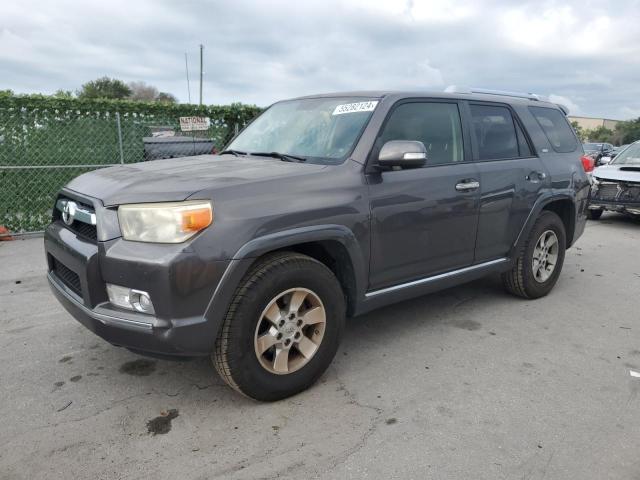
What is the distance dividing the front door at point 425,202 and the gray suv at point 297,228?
0.01 m

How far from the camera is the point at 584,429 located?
274 centimetres

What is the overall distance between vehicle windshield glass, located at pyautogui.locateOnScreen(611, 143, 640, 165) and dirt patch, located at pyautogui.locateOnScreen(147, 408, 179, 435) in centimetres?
968

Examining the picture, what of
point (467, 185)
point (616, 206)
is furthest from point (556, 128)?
point (616, 206)

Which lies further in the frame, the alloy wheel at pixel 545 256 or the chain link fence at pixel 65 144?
the chain link fence at pixel 65 144

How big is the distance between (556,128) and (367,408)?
3571mm

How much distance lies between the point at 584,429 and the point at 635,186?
766cm

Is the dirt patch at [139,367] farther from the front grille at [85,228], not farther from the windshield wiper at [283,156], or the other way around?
the windshield wiper at [283,156]

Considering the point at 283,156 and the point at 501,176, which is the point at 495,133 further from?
the point at 283,156

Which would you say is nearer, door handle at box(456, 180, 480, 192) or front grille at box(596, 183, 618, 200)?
door handle at box(456, 180, 480, 192)

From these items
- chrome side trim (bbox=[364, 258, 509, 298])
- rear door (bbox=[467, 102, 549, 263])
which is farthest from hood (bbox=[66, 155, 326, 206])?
rear door (bbox=[467, 102, 549, 263])

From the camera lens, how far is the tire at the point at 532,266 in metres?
4.57

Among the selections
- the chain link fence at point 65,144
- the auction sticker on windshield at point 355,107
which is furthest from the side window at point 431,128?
the chain link fence at point 65,144

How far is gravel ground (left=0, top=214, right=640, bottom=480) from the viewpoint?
2.44 metres

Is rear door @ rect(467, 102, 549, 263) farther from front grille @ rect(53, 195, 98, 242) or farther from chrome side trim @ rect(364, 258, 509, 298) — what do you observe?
front grille @ rect(53, 195, 98, 242)
